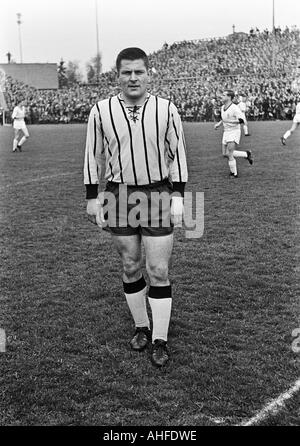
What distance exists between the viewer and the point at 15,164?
16078 millimetres

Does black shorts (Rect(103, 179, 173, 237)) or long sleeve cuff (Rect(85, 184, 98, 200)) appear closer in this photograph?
black shorts (Rect(103, 179, 173, 237))

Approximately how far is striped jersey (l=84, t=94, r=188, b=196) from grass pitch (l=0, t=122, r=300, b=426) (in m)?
1.31

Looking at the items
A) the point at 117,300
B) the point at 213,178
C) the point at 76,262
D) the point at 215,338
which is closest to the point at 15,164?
the point at 213,178

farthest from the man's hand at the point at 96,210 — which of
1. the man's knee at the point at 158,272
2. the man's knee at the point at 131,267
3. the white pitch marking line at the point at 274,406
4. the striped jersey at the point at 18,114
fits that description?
the striped jersey at the point at 18,114

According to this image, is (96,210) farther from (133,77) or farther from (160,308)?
(133,77)

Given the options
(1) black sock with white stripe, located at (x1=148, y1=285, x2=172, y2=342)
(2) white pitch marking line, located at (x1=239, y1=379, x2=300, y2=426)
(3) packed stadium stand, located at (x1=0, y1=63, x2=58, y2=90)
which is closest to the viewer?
(2) white pitch marking line, located at (x1=239, y1=379, x2=300, y2=426)

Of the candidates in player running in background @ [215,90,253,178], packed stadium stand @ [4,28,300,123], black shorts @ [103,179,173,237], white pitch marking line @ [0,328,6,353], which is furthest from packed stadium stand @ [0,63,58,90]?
black shorts @ [103,179,173,237]

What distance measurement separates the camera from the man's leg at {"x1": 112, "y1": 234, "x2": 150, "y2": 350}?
420 centimetres

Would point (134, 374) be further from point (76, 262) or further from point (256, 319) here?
point (76, 262)

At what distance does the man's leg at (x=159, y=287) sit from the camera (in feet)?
13.5

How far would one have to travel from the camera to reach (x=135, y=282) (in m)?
4.40

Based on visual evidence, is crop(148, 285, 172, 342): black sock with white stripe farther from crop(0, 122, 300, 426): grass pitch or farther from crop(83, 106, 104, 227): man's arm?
crop(83, 106, 104, 227): man's arm

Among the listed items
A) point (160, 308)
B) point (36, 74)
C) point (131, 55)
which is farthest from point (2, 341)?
point (36, 74)

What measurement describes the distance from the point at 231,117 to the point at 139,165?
9.14 metres
